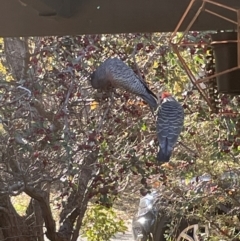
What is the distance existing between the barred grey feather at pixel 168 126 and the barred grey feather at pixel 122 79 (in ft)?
0.56

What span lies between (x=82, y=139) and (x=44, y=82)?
300mm

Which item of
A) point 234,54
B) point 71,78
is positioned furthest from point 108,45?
point 234,54

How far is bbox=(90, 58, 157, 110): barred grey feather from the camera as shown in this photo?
2.21 m

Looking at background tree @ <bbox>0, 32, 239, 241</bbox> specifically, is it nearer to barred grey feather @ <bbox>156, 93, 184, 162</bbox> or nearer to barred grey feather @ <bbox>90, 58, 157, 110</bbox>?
barred grey feather @ <bbox>90, 58, 157, 110</bbox>

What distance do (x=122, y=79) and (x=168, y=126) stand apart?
318 mm

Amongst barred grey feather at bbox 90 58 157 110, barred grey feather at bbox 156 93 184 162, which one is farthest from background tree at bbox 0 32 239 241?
barred grey feather at bbox 156 93 184 162

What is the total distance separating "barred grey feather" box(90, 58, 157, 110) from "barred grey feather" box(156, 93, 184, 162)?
0.56ft

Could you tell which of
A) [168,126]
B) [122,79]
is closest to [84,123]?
[122,79]

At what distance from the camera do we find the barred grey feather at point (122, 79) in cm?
221

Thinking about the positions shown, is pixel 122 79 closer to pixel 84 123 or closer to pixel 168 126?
pixel 168 126

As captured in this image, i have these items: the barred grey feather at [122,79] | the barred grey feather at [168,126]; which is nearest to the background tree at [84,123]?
the barred grey feather at [122,79]

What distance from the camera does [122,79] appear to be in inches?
88.4

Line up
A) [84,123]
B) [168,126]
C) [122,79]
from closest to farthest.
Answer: [168,126], [122,79], [84,123]

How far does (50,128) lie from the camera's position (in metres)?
2.33
